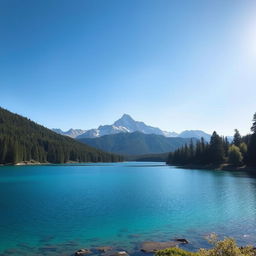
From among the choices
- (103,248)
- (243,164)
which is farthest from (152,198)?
(243,164)

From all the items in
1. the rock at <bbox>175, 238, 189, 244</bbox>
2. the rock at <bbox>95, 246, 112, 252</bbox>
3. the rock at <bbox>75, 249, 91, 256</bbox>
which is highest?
the rock at <bbox>75, 249, 91, 256</bbox>

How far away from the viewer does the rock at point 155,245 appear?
26.0 meters

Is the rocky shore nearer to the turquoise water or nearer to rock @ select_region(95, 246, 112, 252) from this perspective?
rock @ select_region(95, 246, 112, 252)

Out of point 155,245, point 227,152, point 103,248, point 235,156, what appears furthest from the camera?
point 227,152

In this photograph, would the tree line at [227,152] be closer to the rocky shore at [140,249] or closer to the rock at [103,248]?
the rocky shore at [140,249]

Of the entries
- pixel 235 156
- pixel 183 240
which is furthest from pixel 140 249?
pixel 235 156

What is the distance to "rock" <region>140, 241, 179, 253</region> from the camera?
85.3ft

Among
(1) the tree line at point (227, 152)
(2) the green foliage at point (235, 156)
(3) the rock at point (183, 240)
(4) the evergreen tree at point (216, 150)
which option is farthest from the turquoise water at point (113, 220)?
(4) the evergreen tree at point (216, 150)

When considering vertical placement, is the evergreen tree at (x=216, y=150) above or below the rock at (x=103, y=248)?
above

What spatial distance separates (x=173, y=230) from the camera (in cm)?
3375

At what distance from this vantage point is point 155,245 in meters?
27.3

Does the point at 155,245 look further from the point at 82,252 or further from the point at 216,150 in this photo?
the point at 216,150

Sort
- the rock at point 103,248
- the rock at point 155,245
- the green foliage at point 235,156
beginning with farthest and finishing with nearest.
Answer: the green foliage at point 235,156, the rock at point 103,248, the rock at point 155,245

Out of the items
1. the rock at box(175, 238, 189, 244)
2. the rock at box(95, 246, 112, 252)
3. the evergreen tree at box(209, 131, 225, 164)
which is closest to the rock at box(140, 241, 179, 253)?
the rock at box(175, 238, 189, 244)
